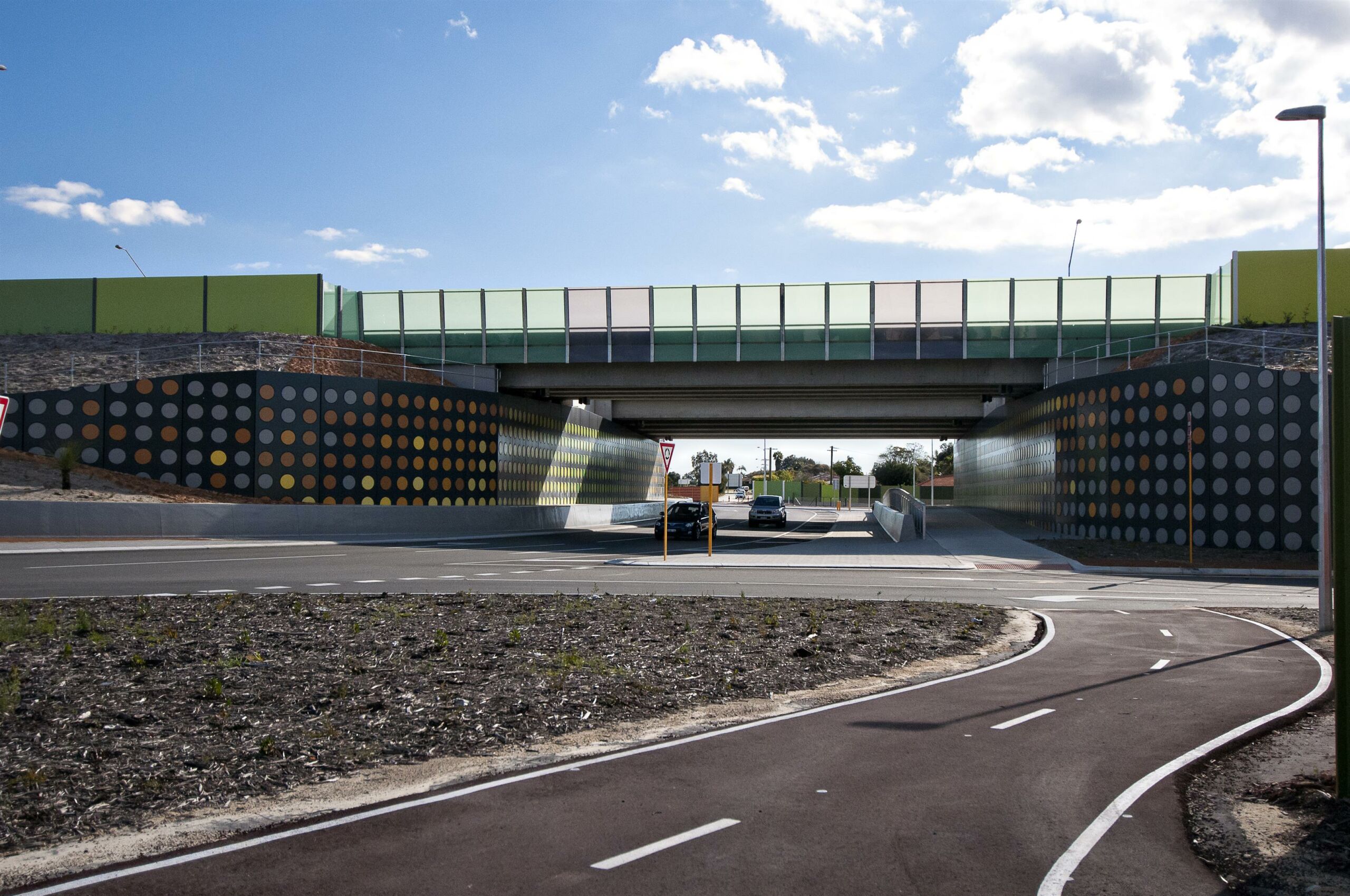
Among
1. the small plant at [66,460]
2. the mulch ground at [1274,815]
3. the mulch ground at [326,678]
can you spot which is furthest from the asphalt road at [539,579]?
the mulch ground at [1274,815]

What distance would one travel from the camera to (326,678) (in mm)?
9453

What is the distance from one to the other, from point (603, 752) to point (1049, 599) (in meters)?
14.4

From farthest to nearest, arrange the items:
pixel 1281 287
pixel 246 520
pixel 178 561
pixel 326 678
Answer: pixel 1281 287, pixel 246 520, pixel 178 561, pixel 326 678

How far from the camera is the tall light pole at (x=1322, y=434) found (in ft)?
47.6

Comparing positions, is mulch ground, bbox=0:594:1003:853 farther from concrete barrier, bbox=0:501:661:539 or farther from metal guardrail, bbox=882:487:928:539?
metal guardrail, bbox=882:487:928:539

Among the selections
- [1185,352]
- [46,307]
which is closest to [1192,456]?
[1185,352]

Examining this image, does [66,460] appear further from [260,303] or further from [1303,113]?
[1303,113]

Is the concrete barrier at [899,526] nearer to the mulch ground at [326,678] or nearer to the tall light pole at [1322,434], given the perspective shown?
the tall light pole at [1322,434]

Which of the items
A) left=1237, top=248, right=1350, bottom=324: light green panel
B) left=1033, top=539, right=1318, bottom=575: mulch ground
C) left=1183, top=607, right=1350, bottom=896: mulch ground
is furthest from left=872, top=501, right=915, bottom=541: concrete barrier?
left=1183, top=607, right=1350, bottom=896: mulch ground

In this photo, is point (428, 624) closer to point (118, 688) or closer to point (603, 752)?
point (118, 688)

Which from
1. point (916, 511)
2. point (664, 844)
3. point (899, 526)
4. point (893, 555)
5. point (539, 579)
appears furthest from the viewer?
point (899, 526)

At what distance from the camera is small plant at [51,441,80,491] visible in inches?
1239

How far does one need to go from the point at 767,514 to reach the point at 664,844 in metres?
48.0

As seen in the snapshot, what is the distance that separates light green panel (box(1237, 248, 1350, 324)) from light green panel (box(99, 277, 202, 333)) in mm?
42826
